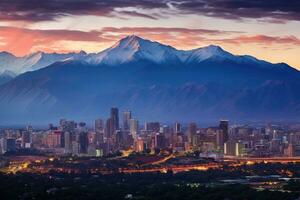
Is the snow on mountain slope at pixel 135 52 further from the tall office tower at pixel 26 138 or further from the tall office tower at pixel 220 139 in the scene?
the tall office tower at pixel 220 139

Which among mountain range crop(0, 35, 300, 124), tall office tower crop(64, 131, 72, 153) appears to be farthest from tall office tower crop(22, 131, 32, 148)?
mountain range crop(0, 35, 300, 124)

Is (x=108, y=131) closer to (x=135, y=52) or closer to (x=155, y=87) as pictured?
(x=155, y=87)

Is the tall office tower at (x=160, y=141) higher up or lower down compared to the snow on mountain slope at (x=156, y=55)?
lower down

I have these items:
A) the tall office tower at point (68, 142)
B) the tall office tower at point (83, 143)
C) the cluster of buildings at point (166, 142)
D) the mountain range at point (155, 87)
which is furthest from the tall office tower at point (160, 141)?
the mountain range at point (155, 87)

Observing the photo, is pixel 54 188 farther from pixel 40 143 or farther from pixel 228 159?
pixel 40 143

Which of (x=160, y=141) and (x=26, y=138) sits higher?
(x=26, y=138)

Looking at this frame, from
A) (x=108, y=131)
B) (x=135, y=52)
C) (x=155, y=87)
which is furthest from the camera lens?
Result: (x=135, y=52)

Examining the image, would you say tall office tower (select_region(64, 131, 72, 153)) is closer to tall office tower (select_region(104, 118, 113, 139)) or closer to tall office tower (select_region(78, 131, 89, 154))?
tall office tower (select_region(78, 131, 89, 154))

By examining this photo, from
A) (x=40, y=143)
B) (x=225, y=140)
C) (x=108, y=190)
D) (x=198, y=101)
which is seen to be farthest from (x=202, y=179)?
(x=198, y=101)

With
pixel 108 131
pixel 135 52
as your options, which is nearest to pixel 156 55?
pixel 135 52
